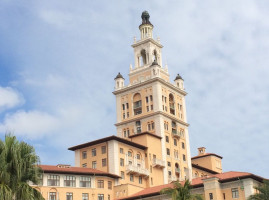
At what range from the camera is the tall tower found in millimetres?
96438

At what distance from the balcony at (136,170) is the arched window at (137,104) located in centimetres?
1723

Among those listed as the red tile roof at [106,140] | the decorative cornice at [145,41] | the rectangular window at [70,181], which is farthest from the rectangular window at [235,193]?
the decorative cornice at [145,41]

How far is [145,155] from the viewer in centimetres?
9069

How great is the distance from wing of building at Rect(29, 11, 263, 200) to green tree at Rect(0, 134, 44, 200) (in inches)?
1623

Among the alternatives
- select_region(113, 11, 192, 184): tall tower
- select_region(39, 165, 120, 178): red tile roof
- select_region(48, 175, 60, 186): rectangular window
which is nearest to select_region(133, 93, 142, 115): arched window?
select_region(113, 11, 192, 184): tall tower

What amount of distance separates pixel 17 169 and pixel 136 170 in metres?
59.3

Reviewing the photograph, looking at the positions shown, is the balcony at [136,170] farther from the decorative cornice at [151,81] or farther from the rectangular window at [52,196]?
the decorative cornice at [151,81]

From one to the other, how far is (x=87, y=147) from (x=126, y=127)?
15277mm

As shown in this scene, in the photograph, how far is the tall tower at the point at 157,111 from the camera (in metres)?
96.4

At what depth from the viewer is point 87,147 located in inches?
3462

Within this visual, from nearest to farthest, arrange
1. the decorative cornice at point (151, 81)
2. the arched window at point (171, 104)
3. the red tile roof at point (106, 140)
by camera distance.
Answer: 1. the red tile roof at point (106, 140)
2. the decorative cornice at point (151, 81)
3. the arched window at point (171, 104)

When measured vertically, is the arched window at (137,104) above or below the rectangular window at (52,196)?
above

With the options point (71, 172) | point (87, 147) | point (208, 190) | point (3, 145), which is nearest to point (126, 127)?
point (87, 147)

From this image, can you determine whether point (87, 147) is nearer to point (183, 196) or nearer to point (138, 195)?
point (138, 195)
